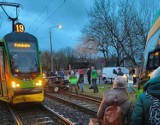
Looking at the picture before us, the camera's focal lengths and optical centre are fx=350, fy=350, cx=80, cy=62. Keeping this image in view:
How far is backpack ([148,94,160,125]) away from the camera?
11.2 feet

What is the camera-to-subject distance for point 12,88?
570 inches

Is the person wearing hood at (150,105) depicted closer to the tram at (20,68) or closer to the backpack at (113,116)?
the backpack at (113,116)

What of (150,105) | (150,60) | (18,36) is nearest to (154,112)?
(150,105)

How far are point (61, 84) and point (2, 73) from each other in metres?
12.3

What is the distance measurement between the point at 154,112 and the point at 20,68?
38.9 feet

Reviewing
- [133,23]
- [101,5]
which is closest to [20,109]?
[133,23]

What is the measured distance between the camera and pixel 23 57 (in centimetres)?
1502

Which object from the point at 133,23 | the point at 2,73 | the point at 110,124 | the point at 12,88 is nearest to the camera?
the point at 110,124

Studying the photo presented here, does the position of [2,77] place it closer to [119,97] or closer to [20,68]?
[20,68]

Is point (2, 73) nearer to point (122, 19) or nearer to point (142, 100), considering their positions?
point (142, 100)

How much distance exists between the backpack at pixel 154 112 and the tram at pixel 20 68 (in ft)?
37.6

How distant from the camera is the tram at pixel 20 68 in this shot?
1461 cm

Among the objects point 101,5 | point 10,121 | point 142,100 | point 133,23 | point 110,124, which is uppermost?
point 101,5

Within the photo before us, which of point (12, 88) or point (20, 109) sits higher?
point (12, 88)
